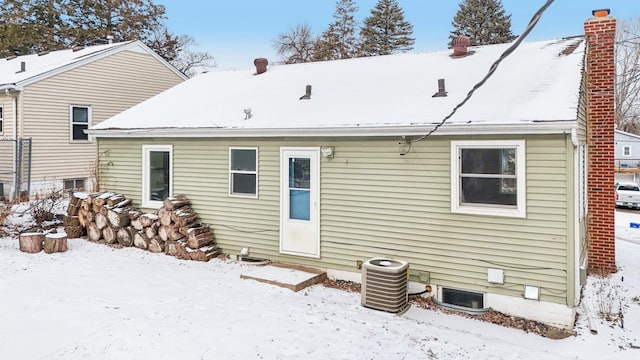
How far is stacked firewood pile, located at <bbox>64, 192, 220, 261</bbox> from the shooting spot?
28.9 feet

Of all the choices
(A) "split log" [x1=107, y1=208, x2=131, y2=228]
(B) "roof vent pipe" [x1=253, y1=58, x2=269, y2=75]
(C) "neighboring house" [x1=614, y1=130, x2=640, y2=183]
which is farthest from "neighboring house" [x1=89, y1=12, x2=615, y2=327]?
(C) "neighboring house" [x1=614, y1=130, x2=640, y2=183]

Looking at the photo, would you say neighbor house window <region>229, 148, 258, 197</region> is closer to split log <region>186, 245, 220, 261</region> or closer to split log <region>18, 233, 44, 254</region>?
split log <region>186, 245, 220, 261</region>

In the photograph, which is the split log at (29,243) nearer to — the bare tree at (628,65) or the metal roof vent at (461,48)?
the metal roof vent at (461,48)

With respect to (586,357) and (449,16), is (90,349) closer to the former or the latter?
(586,357)

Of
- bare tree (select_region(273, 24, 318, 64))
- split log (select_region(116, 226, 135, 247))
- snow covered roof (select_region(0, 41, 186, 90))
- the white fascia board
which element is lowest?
split log (select_region(116, 226, 135, 247))

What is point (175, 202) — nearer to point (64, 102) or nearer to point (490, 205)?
point (490, 205)

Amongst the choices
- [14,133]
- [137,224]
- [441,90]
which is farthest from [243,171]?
[14,133]

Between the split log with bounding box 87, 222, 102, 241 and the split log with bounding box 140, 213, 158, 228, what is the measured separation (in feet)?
4.56

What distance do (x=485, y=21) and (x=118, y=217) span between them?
3517cm

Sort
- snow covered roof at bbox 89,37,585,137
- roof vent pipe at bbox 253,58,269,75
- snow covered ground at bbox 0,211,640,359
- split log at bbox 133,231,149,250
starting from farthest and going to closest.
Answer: roof vent pipe at bbox 253,58,269,75 → split log at bbox 133,231,149,250 → snow covered roof at bbox 89,37,585,137 → snow covered ground at bbox 0,211,640,359

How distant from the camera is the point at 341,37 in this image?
3641 centimetres

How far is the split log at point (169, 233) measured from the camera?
29.2ft

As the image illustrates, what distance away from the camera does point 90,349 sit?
191 inches

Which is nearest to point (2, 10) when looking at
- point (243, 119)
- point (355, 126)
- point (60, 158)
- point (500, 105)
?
point (60, 158)
